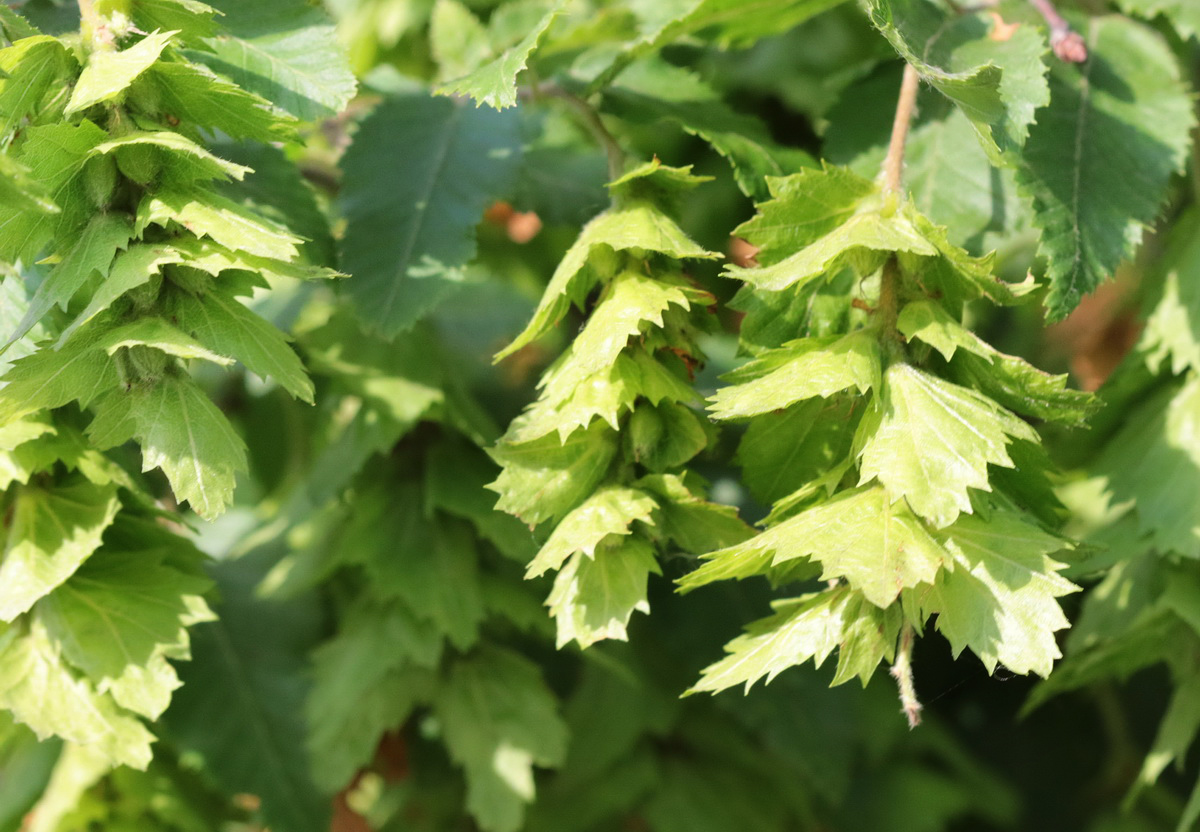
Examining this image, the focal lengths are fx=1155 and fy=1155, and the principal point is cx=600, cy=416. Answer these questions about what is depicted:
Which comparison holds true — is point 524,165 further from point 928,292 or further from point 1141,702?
point 1141,702

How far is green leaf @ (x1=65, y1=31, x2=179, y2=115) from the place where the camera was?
25.5 inches

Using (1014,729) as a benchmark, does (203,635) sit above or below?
above

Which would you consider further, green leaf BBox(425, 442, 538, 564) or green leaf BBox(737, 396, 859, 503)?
green leaf BBox(425, 442, 538, 564)

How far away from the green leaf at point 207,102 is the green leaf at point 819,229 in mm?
309

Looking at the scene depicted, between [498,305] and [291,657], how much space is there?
54cm

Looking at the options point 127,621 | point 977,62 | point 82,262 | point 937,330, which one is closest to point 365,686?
point 127,621

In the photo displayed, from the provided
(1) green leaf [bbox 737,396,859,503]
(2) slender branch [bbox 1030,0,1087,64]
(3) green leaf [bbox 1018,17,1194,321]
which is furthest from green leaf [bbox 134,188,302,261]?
(2) slender branch [bbox 1030,0,1087,64]

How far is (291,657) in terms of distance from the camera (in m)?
1.13

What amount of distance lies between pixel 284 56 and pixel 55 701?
18.9 inches

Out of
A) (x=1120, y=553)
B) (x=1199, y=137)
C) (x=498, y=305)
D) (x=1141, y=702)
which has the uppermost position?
Answer: (x=1199, y=137)

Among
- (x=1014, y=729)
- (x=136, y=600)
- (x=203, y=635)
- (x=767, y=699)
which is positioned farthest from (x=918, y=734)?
(x=136, y=600)

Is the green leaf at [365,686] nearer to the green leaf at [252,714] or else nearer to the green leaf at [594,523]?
the green leaf at [252,714]

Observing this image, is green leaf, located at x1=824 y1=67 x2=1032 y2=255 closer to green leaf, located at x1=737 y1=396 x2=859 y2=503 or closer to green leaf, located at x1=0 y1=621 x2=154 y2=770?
green leaf, located at x1=737 y1=396 x2=859 y2=503

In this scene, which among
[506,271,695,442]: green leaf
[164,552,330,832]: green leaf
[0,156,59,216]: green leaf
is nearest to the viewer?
[0,156,59,216]: green leaf
